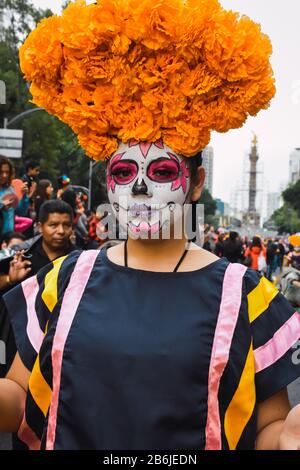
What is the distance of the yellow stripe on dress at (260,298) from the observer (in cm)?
192

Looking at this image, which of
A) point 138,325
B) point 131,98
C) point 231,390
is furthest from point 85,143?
point 231,390

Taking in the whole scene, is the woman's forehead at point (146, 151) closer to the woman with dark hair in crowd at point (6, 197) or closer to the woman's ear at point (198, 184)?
the woman's ear at point (198, 184)

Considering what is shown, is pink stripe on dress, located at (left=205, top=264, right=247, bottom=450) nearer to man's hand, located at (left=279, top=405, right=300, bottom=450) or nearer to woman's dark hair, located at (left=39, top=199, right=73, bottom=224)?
man's hand, located at (left=279, top=405, right=300, bottom=450)

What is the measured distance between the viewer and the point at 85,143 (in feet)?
6.66

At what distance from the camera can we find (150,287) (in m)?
1.90

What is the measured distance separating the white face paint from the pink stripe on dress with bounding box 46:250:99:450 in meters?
0.19

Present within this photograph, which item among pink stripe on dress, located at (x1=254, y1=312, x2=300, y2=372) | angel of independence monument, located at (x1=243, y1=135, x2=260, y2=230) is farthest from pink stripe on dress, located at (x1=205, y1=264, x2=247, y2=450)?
angel of independence monument, located at (x1=243, y1=135, x2=260, y2=230)

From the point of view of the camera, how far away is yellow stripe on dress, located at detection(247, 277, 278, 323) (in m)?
1.92

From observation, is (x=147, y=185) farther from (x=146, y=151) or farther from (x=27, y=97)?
(x=27, y=97)

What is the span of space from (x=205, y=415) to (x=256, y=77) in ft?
3.19

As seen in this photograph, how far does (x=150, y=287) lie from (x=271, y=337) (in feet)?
1.24

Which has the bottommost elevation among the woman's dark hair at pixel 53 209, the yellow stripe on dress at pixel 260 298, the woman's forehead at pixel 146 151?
the yellow stripe on dress at pixel 260 298

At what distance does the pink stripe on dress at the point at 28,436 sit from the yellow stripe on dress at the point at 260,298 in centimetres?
74

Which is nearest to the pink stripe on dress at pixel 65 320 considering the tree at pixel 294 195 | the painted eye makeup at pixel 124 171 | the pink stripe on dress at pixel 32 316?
the pink stripe on dress at pixel 32 316
